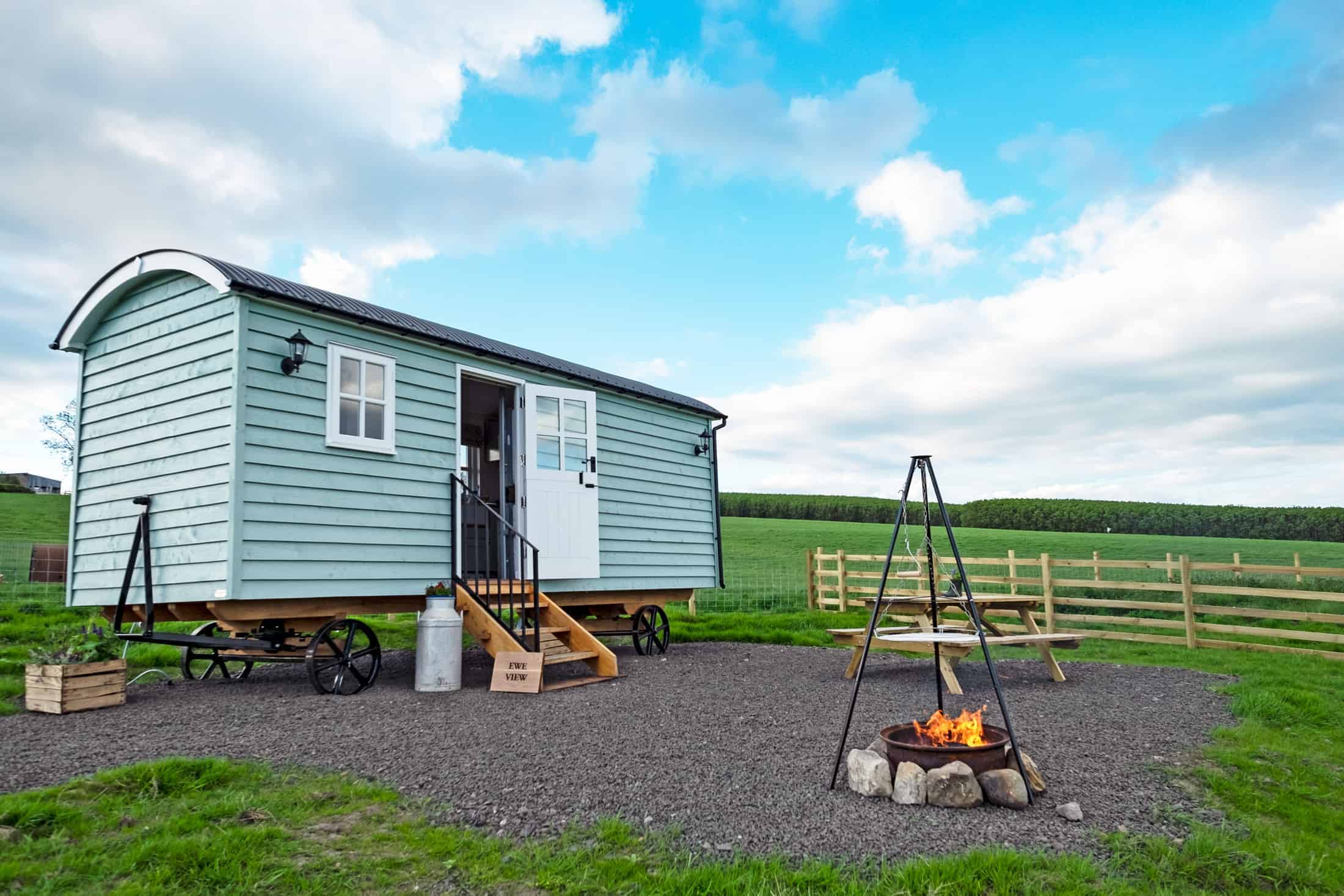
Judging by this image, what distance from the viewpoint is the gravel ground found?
3.33 meters

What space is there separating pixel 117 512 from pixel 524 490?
352cm

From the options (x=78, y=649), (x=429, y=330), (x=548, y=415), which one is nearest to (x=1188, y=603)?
(x=548, y=415)

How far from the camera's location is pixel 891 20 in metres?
8.12

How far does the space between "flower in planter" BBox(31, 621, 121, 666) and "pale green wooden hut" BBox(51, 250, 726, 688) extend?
1.71ft

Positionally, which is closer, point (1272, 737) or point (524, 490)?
point (1272, 737)

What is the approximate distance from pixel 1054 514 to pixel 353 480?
3576cm

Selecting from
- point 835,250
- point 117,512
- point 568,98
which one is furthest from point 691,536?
point 117,512

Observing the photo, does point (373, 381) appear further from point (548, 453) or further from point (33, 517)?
point (33, 517)

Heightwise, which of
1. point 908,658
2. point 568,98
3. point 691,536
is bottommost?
point 908,658

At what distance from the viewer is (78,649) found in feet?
18.2

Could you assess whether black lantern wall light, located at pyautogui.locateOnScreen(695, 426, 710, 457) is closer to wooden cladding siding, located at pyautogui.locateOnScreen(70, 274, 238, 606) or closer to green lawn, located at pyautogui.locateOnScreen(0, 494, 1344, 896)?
wooden cladding siding, located at pyautogui.locateOnScreen(70, 274, 238, 606)

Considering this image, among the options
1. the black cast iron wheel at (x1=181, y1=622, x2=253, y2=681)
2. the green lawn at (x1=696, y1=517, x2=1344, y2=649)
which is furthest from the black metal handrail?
the green lawn at (x1=696, y1=517, x2=1344, y2=649)

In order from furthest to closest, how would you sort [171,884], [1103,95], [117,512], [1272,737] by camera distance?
1. [1103,95]
2. [117,512]
3. [1272,737]
4. [171,884]

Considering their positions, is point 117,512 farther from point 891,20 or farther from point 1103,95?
point 1103,95
